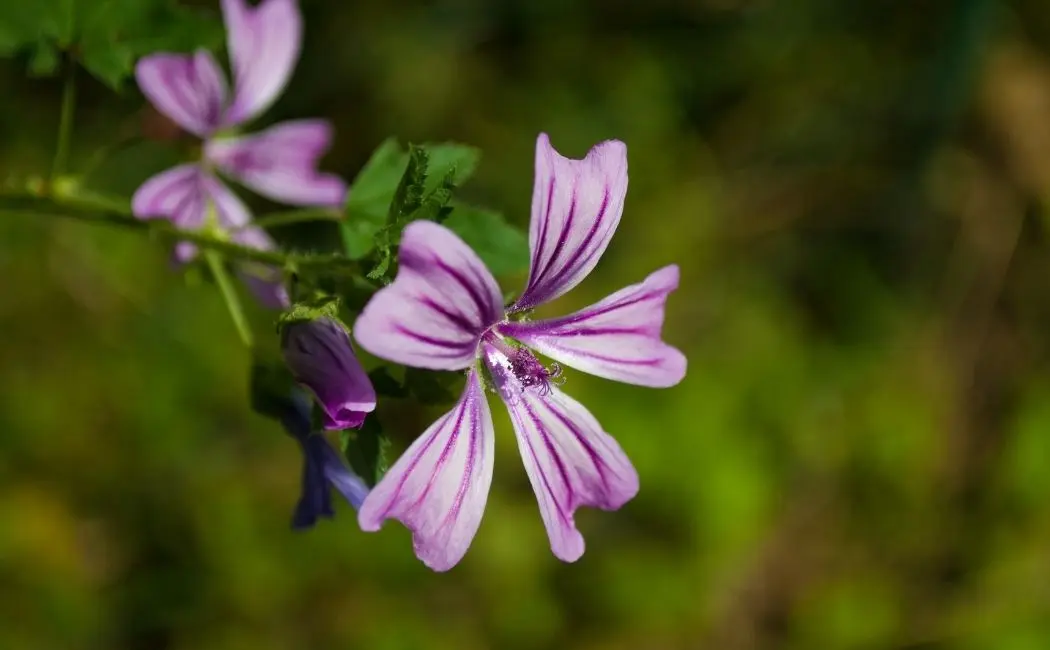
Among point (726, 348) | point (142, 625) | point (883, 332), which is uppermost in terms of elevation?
point (883, 332)

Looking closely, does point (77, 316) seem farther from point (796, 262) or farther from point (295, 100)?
point (796, 262)

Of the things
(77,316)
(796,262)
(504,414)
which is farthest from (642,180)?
(77,316)

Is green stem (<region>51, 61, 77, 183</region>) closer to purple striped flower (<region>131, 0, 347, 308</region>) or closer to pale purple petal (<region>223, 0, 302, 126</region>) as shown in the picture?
purple striped flower (<region>131, 0, 347, 308</region>)

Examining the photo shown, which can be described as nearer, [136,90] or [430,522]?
[430,522]

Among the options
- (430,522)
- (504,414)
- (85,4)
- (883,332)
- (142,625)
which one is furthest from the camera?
(883,332)

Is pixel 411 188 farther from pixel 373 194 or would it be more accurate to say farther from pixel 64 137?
pixel 64 137

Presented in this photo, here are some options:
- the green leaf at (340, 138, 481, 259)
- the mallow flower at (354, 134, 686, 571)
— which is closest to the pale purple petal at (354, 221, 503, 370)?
the mallow flower at (354, 134, 686, 571)

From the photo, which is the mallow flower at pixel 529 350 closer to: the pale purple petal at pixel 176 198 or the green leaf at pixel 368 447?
the green leaf at pixel 368 447
